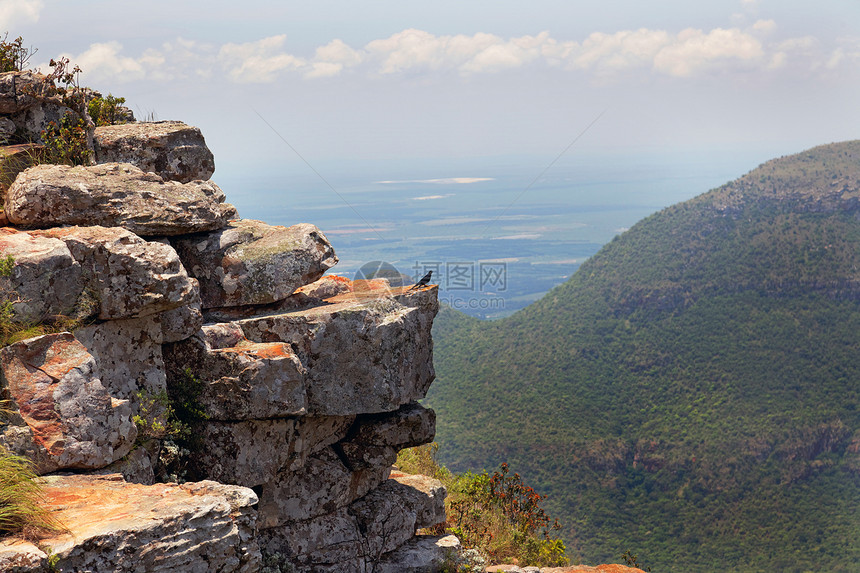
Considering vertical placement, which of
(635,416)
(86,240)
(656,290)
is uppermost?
(86,240)

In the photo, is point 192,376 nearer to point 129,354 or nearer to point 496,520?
point 129,354

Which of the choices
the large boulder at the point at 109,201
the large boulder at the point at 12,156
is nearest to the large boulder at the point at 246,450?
the large boulder at the point at 109,201

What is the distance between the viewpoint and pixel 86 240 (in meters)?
9.91

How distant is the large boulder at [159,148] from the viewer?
1291 cm

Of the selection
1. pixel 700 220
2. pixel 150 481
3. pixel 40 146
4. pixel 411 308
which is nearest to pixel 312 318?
pixel 411 308

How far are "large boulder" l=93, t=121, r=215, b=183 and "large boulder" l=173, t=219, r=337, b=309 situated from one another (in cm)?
180

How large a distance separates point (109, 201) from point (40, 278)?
201cm

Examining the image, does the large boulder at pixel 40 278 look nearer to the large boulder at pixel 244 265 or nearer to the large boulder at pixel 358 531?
the large boulder at pixel 244 265

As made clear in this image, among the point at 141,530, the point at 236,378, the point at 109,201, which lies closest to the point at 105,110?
the point at 109,201

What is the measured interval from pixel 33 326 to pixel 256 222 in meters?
5.12

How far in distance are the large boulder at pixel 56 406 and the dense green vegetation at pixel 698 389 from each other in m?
40.4

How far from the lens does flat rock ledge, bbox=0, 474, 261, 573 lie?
701cm

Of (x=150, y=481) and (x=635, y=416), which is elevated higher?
(x=150, y=481)

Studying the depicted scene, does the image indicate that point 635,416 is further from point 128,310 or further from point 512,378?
point 128,310
